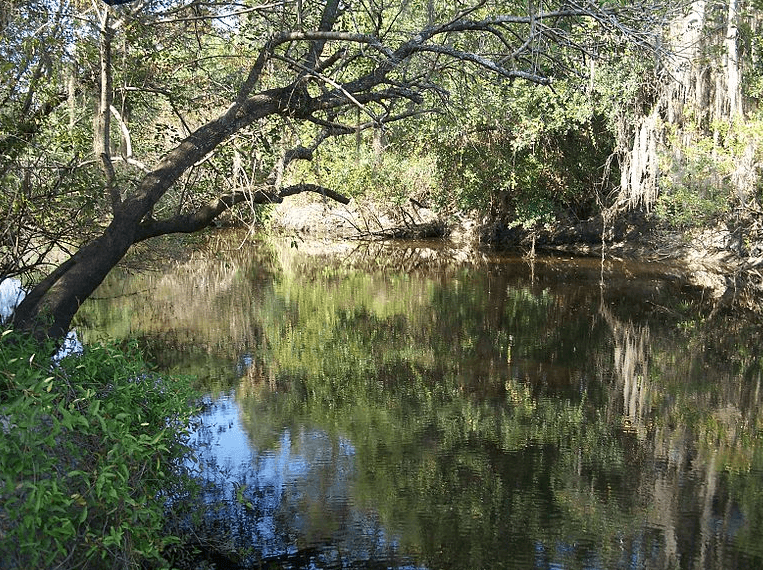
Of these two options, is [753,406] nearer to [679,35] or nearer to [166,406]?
[166,406]

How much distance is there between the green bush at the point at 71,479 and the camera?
3.58 meters

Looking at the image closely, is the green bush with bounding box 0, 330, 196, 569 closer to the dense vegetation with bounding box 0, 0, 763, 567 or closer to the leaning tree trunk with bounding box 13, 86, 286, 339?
the dense vegetation with bounding box 0, 0, 763, 567

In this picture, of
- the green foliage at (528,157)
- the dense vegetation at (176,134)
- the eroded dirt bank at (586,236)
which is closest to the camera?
the dense vegetation at (176,134)

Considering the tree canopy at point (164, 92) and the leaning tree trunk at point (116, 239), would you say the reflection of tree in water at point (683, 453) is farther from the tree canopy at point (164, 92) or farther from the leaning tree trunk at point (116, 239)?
the leaning tree trunk at point (116, 239)

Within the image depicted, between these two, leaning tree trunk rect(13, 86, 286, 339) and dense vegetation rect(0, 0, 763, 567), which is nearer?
dense vegetation rect(0, 0, 763, 567)

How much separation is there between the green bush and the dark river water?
1.31 m

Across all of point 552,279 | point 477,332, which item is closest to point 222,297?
point 477,332

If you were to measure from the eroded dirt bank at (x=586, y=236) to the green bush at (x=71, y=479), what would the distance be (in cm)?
1335

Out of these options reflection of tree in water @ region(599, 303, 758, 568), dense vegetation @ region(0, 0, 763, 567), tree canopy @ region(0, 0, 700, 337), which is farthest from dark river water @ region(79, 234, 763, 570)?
tree canopy @ region(0, 0, 700, 337)

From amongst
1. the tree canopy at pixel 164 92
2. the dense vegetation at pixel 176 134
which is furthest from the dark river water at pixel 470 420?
the tree canopy at pixel 164 92

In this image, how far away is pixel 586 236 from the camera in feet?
84.3

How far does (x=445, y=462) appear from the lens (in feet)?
26.0

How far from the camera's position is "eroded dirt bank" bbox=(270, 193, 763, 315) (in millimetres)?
19359

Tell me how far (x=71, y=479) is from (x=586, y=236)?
23.2 m
